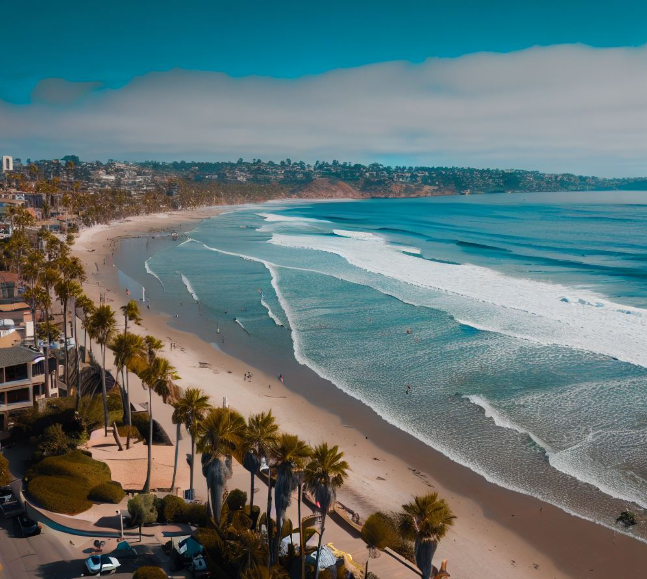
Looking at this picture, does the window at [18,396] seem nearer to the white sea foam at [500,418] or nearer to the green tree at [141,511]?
the green tree at [141,511]

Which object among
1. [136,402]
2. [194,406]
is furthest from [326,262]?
[194,406]

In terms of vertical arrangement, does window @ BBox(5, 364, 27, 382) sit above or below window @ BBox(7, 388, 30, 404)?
above

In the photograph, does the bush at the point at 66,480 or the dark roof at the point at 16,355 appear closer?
the bush at the point at 66,480

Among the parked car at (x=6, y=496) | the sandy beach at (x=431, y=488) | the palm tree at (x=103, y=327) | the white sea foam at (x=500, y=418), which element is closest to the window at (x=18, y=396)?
the palm tree at (x=103, y=327)

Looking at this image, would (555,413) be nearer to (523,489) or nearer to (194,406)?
(523,489)

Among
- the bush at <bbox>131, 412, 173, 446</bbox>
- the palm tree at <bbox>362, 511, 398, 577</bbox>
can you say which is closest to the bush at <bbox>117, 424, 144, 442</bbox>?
the bush at <bbox>131, 412, 173, 446</bbox>

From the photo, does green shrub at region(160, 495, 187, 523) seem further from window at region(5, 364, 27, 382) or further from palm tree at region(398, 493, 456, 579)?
window at region(5, 364, 27, 382)
